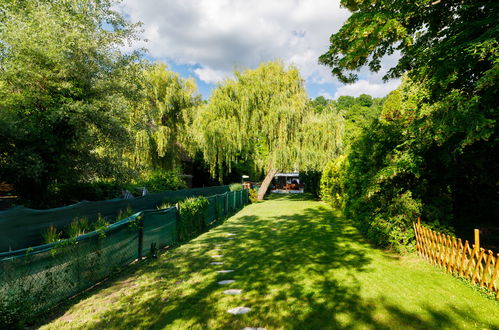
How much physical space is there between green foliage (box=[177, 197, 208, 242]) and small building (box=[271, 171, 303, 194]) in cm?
2920

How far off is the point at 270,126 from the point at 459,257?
645 inches

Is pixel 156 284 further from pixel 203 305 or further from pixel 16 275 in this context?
pixel 16 275

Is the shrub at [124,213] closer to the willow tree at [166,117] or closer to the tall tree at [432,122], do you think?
the tall tree at [432,122]

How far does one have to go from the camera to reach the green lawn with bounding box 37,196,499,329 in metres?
4.03

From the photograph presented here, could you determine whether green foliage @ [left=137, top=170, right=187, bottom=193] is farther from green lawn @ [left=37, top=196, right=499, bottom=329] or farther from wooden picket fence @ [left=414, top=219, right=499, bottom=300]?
wooden picket fence @ [left=414, top=219, right=499, bottom=300]

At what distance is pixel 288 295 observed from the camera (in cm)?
496

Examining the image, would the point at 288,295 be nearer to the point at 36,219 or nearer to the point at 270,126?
the point at 36,219

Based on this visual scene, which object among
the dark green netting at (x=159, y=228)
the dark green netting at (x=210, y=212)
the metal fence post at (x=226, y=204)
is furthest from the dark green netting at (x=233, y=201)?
the dark green netting at (x=159, y=228)

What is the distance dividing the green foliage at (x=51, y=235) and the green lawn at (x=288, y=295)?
4.57ft

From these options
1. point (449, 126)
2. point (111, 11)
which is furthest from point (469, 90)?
point (111, 11)

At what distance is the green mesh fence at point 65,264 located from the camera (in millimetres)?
3695

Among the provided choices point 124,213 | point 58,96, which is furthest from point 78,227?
point 58,96

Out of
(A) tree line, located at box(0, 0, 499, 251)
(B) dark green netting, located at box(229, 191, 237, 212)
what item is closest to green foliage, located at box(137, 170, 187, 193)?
(A) tree line, located at box(0, 0, 499, 251)

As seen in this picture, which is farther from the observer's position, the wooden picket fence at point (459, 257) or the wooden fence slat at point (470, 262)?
the wooden fence slat at point (470, 262)
